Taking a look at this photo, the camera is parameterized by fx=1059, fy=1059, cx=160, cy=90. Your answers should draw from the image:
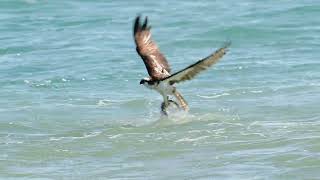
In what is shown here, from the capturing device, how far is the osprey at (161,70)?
10875 mm

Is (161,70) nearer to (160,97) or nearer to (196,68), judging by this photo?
(196,68)

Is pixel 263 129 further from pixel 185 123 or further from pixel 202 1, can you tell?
pixel 202 1

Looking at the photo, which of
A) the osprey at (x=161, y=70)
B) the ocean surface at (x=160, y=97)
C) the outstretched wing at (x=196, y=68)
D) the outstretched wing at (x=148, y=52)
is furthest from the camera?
the outstretched wing at (x=148, y=52)

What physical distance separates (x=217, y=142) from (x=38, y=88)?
188 inches

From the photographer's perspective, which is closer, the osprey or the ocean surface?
the ocean surface

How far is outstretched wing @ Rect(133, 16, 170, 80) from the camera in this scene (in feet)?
39.7

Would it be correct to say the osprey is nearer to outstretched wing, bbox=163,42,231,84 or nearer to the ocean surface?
outstretched wing, bbox=163,42,231,84

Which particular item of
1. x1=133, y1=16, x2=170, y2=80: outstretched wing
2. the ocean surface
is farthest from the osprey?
the ocean surface

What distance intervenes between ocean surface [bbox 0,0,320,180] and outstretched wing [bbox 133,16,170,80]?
565 mm

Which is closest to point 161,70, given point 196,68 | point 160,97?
point 196,68

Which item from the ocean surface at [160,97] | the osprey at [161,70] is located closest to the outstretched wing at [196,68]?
the osprey at [161,70]

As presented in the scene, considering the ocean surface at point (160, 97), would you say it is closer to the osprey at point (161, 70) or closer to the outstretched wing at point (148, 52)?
the osprey at point (161, 70)

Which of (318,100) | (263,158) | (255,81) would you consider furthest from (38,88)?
(263,158)

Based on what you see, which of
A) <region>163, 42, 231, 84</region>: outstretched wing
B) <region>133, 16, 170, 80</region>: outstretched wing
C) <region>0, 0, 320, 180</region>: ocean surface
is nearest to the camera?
<region>0, 0, 320, 180</region>: ocean surface
